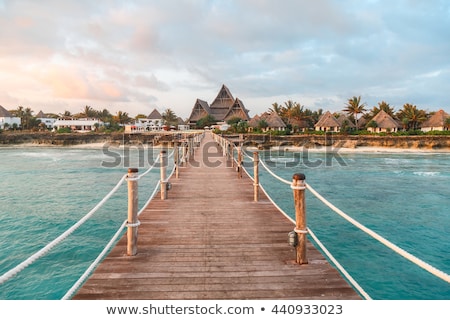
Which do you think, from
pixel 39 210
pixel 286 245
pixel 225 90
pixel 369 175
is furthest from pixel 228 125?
pixel 286 245

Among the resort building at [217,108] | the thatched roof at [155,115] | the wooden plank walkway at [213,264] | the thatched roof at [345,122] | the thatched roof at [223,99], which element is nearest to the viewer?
the wooden plank walkway at [213,264]

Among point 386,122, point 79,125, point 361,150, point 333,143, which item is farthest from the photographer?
point 79,125

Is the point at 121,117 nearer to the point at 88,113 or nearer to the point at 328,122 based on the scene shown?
the point at 88,113

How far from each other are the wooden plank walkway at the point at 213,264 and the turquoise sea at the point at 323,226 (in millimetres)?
2997

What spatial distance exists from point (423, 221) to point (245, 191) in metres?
7.54

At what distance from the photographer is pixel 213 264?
399 cm

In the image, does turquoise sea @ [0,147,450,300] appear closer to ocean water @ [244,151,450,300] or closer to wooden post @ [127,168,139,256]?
ocean water @ [244,151,450,300]

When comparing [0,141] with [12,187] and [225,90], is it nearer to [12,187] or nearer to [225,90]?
[225,90]

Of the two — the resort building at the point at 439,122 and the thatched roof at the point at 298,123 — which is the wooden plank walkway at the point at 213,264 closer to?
the thatched roof at the point at 298,123

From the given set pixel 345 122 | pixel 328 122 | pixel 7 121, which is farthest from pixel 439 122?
pixel 7 121

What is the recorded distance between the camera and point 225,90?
76.9m

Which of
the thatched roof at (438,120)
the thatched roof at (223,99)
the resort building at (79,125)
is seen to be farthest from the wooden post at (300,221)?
the resort building at (79,125)

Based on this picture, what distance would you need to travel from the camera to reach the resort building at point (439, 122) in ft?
176

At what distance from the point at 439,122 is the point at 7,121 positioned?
100 meters
